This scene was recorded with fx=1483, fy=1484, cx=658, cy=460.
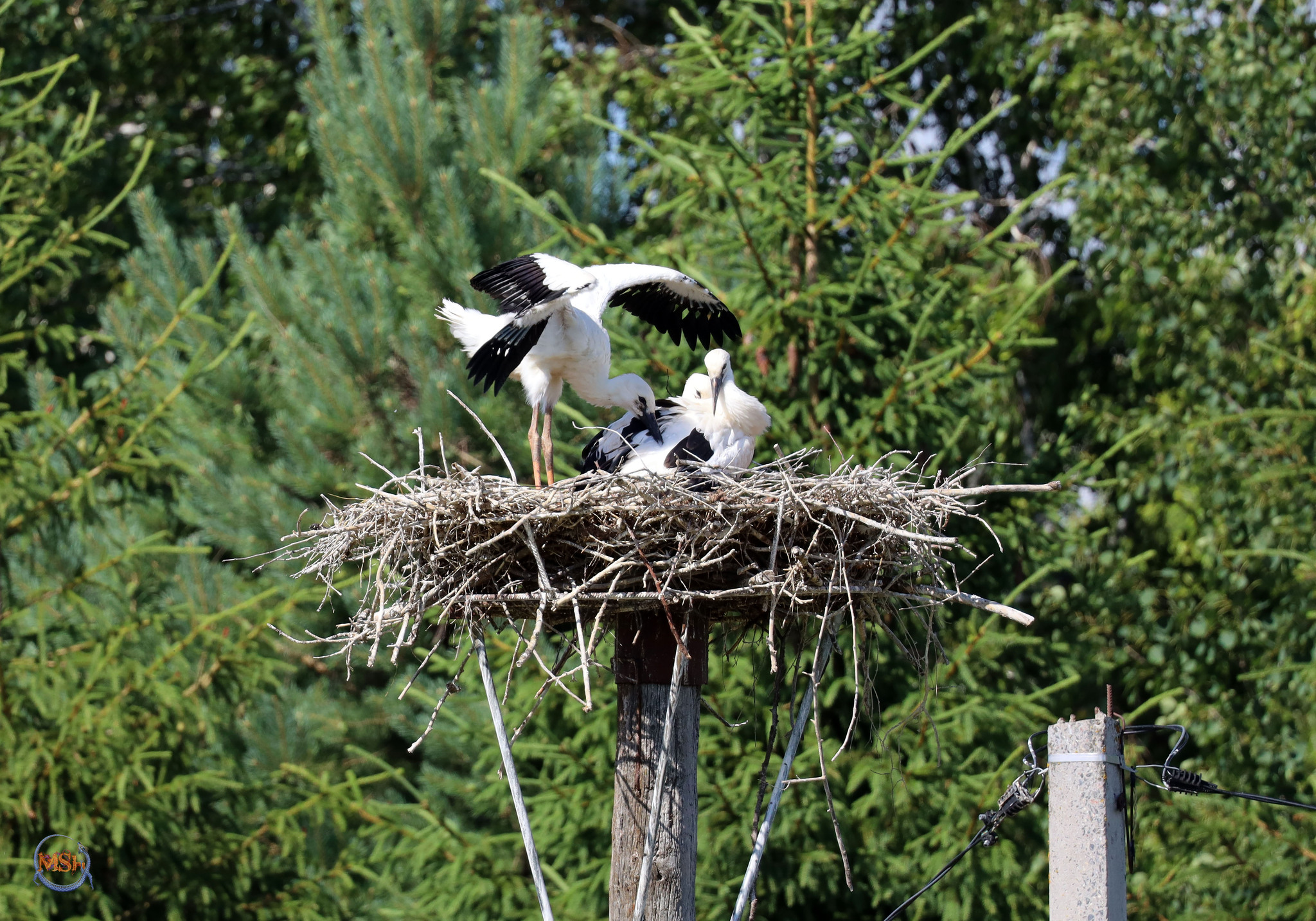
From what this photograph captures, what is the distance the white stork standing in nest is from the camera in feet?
18.8

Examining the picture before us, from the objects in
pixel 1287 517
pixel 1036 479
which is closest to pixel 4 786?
pixel 1036 479

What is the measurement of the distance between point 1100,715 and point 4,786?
21.9 ft

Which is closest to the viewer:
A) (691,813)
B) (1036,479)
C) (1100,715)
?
(1100,715)

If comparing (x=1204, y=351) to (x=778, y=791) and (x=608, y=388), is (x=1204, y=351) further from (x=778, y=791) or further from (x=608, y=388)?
(x=778, y=791)

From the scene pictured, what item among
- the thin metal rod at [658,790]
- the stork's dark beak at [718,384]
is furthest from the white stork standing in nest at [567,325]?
the thin metal rod at [658,790]

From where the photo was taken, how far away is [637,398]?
6.39 metres

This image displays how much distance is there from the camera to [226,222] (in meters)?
13.0

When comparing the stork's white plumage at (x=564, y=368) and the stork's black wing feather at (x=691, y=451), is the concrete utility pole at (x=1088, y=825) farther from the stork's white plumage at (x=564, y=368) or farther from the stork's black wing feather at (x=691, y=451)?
the stork's white plumage at (x=564, y=368)

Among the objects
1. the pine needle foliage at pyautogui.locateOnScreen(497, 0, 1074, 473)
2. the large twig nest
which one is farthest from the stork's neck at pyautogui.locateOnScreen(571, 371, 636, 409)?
the pine needle foliage at pyautogui.locateOnScreen(497, 0, 1074, 473)

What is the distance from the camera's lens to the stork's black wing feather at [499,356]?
5.73m

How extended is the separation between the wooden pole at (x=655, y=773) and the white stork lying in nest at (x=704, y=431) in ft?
3.79

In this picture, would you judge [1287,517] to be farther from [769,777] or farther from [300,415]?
[300,415]

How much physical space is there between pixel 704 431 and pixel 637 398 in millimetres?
329

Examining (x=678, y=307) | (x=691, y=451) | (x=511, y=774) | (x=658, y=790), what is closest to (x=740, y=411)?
(x=691, y=451)
